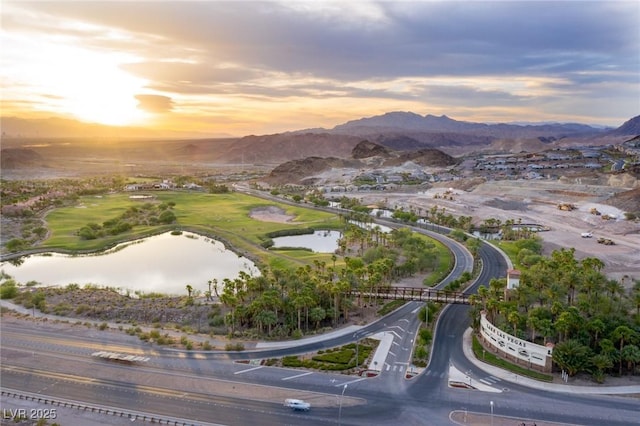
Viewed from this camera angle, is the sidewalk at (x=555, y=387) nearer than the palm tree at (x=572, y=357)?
Yes

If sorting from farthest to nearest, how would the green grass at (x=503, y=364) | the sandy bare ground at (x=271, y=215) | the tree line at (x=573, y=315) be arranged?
the sandy bare ground at (x=271, y=215) → the green grass at (x=503, y=364) → the tree line at (x=573, y=315)

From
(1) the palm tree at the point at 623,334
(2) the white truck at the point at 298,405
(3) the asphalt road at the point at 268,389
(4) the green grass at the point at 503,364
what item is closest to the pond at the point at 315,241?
(3) the asphalt road at the point at 268,389

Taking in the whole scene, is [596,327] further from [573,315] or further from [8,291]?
[8,291]

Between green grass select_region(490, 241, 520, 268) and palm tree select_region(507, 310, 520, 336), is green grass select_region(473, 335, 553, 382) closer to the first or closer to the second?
palm tree select_region(507, 310, 520, 336)

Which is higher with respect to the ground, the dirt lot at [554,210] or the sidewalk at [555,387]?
the dirt lot at [554,210]

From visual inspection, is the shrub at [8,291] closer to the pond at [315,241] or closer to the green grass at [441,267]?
the pond at [315,241]

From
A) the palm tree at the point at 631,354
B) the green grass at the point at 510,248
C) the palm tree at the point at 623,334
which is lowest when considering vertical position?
the palm tree at the point at 631,354
